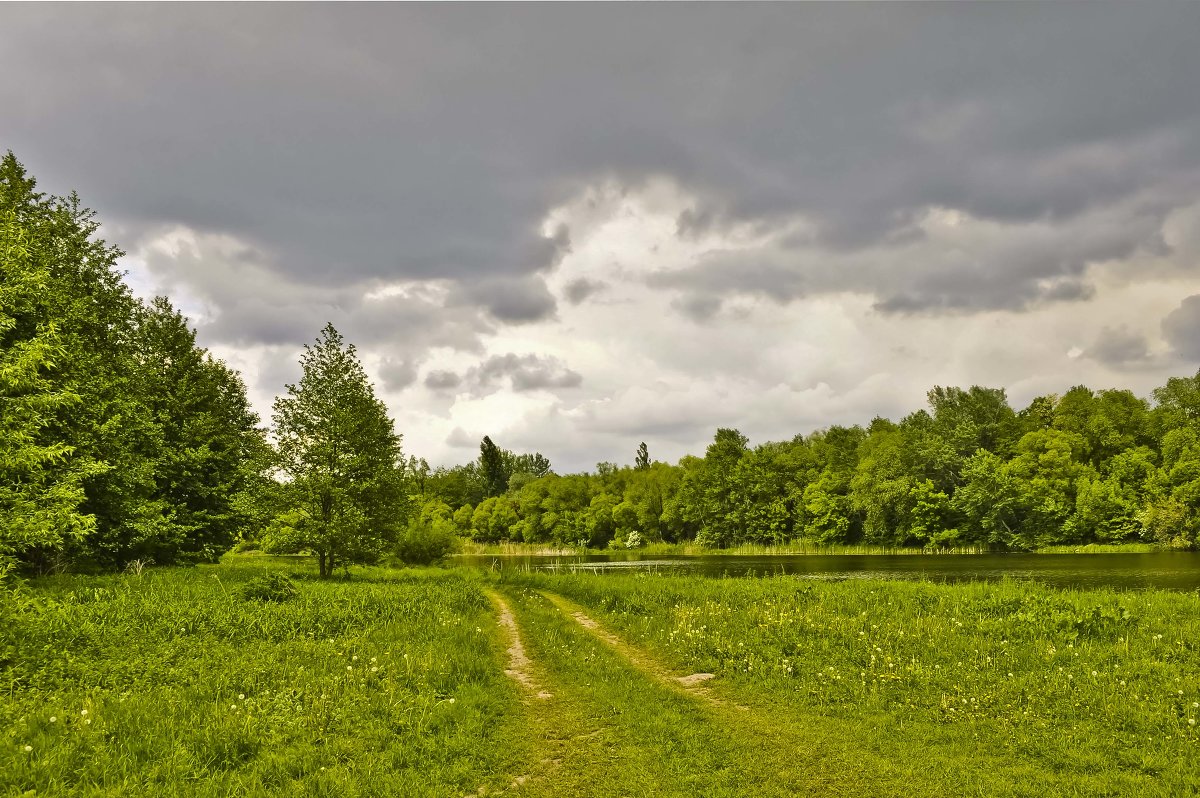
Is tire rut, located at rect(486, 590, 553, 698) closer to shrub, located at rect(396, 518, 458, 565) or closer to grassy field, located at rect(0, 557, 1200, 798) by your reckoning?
grassy field, located at rect(0, 557, 1200, 798)

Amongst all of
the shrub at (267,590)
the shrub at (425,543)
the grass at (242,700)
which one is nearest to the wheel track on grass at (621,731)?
the grass at (242,700)

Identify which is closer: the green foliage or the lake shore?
the green foliage

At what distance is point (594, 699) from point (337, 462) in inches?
1002

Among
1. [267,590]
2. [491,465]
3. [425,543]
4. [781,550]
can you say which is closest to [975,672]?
[267,590]

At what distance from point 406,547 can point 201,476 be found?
2369 centimetres

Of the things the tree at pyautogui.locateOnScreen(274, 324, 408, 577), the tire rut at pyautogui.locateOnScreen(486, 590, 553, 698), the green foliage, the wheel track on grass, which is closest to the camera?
the wheel track on grass

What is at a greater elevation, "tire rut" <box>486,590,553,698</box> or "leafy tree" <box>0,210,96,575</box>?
"leafy tree" <box>0,210,96,575</box>

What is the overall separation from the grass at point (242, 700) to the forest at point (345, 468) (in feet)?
11.7

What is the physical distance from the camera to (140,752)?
8930 millimetres

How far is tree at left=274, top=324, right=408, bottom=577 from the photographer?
107 feet

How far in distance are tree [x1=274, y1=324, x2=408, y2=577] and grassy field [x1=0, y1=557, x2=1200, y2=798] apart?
12.3 m

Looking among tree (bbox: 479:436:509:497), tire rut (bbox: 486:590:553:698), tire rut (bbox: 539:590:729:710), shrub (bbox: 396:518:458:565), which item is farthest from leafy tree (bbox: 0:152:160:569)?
tree (bbox: 479:436:509:497)

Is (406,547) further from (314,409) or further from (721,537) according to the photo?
(721,537)

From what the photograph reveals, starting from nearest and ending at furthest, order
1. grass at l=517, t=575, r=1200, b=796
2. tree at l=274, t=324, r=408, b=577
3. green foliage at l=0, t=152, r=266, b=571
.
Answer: grass at l=517, t=575, r=1200, b=796 → green foliage at l=0, t=152, r=266, b=571 → tree at l=274, t=324, r=408, b=577
